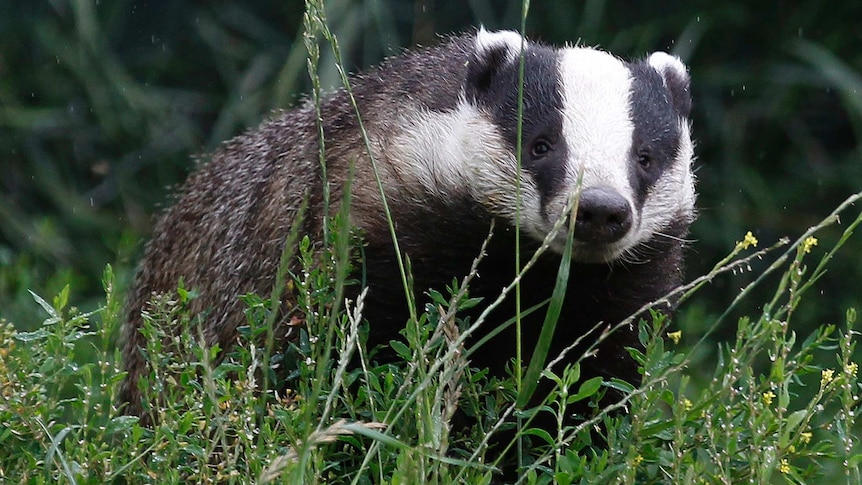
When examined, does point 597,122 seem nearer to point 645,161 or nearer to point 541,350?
point 645,161

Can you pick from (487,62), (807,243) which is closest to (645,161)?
(487,62)

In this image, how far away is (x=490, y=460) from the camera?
2668 millimetres

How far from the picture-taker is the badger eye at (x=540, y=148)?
260 cm

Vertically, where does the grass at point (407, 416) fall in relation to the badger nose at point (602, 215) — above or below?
below

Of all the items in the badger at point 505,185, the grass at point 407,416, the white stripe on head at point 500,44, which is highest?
the white stripe on head at point 500,44

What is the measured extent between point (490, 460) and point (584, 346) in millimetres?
290

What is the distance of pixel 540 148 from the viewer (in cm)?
262

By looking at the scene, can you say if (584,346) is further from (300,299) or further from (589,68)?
(300,299)

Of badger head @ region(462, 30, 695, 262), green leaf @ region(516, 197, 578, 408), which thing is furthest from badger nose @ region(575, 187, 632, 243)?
green leaf @ region(516, 197, 578, 408)

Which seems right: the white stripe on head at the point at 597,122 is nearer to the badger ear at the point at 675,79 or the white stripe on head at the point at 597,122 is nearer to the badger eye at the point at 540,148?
the badger eye at the point at 540,148

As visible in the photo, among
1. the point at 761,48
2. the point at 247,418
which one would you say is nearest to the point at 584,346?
the point at 247,418

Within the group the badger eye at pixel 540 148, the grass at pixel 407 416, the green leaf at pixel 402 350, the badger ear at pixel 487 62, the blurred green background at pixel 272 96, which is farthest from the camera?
the blurred green background at pixel 272 96

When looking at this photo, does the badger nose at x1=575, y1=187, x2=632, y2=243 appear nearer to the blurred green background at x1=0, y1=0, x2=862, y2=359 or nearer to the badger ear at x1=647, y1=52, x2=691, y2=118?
the badger ear at x1=647, y1=52, x2=691, y2=118

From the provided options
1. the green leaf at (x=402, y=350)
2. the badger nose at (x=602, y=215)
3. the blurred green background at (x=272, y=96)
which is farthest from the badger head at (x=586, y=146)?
the blurred green background at (x=272, y=96)
